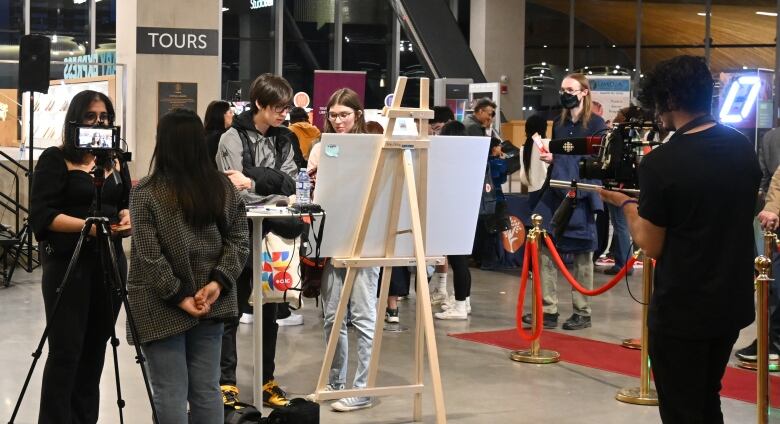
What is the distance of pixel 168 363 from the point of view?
374cm

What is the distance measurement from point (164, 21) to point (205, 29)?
44 cm

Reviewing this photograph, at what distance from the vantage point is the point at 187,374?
3.80m

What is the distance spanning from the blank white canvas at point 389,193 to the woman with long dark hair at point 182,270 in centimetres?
102

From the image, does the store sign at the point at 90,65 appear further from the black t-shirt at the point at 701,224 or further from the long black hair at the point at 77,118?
the black t-shirt at the point at 701,224

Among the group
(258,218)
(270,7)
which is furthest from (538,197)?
(270,7)

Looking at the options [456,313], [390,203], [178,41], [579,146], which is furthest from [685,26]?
[390,203]

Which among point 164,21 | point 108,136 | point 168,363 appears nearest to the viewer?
point 168,363

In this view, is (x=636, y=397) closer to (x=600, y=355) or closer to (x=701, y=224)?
(x=600, y=355)

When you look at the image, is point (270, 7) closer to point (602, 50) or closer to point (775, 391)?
point (602, 50)

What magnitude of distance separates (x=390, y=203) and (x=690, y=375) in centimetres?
190

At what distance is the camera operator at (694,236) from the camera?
3.34 meters

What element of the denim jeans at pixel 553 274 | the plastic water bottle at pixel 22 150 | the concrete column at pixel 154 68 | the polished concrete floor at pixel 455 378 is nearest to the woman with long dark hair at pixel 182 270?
the polished concrete floor at pixel 455 378

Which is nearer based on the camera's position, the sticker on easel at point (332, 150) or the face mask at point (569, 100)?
the sticker on easel at point (332, 150)

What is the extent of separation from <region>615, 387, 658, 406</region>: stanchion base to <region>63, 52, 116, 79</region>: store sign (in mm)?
8044
